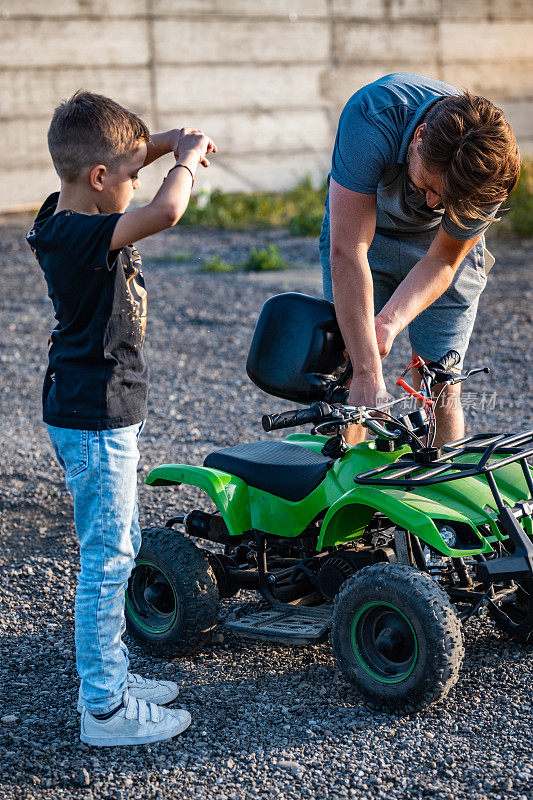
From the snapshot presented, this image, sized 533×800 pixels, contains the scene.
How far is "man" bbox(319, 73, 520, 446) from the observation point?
2738 mm

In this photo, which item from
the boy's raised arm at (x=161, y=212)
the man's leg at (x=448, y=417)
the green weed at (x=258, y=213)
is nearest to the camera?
the boy's raised arm at (x=161, y=212)

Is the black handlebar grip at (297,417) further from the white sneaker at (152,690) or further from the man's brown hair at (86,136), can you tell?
the white sneaker at (152,690)

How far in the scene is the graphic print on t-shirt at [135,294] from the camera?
2553 millimetres

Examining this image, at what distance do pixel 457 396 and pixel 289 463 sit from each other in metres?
0.84

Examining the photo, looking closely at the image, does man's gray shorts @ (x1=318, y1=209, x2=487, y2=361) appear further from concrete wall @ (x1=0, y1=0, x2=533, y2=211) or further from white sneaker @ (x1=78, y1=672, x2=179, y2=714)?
concrete wall @ (x1=0, y1=0, x2=533, y2=211)

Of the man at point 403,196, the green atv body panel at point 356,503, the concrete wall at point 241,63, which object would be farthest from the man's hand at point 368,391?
the concrete wall at point 241,63

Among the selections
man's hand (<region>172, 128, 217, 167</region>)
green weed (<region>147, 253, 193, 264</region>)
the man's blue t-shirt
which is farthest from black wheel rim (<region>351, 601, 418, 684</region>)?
green weed (<region>147, 253, 193, 264</region>)

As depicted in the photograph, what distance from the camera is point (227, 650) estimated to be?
3176mm

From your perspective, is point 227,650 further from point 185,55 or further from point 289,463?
point 185,55

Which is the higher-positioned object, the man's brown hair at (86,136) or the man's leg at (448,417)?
the man's brown hair at (86,136)

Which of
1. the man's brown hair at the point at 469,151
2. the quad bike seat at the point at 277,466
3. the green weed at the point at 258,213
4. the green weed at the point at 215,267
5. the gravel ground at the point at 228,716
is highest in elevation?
the green weed at the point at 258,213

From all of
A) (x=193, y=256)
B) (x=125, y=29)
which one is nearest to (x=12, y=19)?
(x=125, y=29)

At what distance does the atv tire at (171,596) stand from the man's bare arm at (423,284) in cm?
87

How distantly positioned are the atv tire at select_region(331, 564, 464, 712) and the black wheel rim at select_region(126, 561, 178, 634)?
25.6 inches
